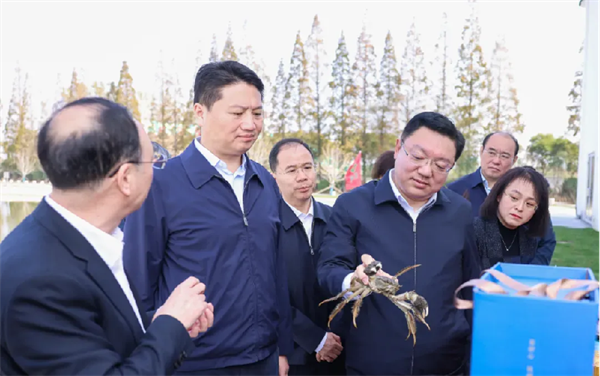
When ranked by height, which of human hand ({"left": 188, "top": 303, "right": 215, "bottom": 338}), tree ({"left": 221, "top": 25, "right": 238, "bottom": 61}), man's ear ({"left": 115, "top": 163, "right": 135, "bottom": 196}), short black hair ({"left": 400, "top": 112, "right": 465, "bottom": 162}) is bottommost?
human hand ({"left": 188, "top": 303, "right": 215, "bottom": 338})

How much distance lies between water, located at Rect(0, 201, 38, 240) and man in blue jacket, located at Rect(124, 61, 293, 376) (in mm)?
10021

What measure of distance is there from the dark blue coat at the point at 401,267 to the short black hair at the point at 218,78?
75 cm

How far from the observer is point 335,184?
33.1 metres

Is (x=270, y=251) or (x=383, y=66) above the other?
(x=383, y=66)

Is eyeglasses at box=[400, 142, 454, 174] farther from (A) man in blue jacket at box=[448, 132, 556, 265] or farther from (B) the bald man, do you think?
(A) man in blue jacket at box=[448, 132, 556, 265]

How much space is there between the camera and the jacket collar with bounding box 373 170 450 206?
221 cm

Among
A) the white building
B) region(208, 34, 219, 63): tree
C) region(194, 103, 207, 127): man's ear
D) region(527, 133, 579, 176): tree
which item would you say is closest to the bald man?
region(194, 103, 207, 127): man's ear

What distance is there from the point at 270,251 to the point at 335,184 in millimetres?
30902

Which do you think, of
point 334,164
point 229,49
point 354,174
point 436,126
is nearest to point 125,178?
point 436,126

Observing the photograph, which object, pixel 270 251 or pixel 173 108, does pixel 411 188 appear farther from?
pixel 173 108

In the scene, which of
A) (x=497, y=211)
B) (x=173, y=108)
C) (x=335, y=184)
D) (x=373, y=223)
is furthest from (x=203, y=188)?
(x=173, y=108)

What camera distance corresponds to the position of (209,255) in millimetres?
2059

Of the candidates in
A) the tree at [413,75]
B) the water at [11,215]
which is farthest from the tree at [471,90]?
the water at [11,215]

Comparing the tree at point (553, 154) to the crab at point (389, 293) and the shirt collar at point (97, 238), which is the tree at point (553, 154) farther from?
the shirt collar at point (97, 238)
